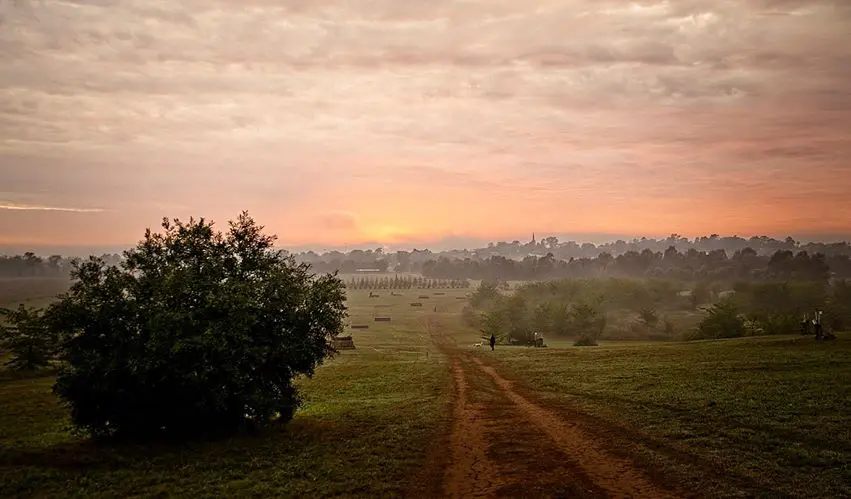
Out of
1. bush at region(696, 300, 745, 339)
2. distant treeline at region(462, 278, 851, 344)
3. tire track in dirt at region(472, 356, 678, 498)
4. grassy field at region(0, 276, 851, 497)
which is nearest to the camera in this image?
tire track in dirt at region(472, 356, 678, 498)

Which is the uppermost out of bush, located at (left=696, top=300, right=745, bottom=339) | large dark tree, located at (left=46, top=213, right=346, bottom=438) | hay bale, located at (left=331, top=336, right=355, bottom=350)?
large dark tree, located at (left=46, top=213, right=346, bottom=438)

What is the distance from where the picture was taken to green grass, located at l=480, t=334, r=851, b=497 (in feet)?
60.6

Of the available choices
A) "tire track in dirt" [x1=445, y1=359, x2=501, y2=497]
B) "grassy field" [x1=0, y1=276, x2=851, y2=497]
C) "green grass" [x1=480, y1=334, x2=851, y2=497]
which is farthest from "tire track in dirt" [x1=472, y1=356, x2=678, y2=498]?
"tire track in dirt" [x1=445, y1=359, x2=501, y2=497]

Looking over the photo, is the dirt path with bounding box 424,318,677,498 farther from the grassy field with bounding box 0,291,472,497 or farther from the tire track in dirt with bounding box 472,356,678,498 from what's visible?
the grassy field with bounding box 0,291,472,497

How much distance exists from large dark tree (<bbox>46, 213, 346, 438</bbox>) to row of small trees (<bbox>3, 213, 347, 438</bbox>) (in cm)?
5

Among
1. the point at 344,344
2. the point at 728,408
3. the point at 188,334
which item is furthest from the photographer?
the point at 344,344

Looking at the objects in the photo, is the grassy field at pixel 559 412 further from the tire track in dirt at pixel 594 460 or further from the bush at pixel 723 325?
the bush at pixel 723 325

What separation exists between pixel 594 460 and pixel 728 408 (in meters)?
10.2

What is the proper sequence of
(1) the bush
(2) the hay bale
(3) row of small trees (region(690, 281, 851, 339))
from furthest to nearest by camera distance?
(2) the hay bale
(1) the bush
(3) row of small trees (region(690, 281, 851, 339))

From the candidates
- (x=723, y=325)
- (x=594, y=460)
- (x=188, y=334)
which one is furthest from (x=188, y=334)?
(x=723, y=325)

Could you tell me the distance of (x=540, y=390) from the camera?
3600 cm

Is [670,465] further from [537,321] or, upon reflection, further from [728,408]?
[537,321]

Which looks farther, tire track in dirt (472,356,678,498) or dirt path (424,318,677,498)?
dirt path (424,318,677,498)

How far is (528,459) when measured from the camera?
69.4 ft
